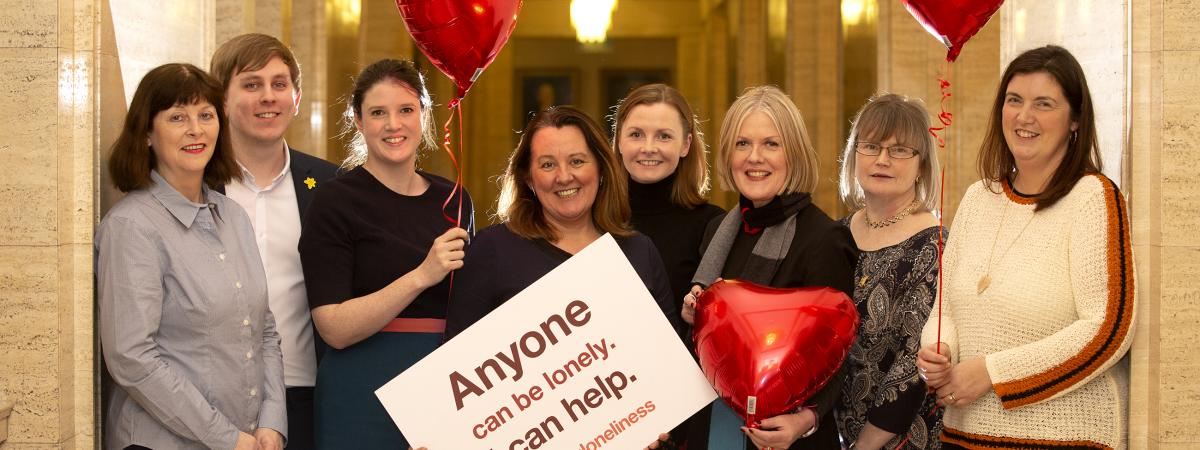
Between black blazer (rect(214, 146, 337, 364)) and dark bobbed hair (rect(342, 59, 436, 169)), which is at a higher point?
dark bobbed hair (rect(342, 59, 436, 169))

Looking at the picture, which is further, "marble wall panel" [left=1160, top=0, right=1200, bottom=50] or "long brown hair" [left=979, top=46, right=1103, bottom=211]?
"marble wall panel" [left=1160, top=0, right=1200, bottom=50]

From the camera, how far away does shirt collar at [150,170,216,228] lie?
2662 mm

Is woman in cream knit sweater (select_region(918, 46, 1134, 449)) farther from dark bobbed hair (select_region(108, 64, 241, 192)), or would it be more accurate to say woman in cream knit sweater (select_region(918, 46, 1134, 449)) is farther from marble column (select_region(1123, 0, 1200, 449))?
dark bobbed hair (select_region(108, 64, 241, 192))

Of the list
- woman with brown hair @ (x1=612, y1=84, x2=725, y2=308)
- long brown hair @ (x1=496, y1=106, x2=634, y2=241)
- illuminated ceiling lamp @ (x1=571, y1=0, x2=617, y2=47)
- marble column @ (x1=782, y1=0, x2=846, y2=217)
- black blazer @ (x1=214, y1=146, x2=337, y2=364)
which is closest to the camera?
long brown hair @ (x1=496, y1=106, x2=634, y2=241)

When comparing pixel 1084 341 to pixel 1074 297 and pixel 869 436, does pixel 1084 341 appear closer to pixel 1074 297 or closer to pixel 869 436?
pixel 1074 297

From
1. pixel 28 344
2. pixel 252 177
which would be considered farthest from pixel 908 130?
pixel 28 344

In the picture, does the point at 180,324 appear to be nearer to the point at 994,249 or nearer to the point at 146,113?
the point at 146,113

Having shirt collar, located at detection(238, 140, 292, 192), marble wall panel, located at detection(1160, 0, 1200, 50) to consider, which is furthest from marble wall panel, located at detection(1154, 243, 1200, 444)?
shirt collar, located at detection(238, 140, 292, 192)

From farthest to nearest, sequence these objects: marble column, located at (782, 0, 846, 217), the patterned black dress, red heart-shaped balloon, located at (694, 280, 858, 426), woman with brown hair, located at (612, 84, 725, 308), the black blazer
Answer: marble column, located at (782, 0, 846, 217) < woman with brown hair, located at (612, 84, 725, 308) < the black blazer < the patterned black dress < red heart-shaped balloon, located at (694, 280, 858, 426)

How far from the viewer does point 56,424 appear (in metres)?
2.87

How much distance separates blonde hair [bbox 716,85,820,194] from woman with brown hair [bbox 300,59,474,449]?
28.6 inches

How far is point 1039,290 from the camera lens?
8.30 feet

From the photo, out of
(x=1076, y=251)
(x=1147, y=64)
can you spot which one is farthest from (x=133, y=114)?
(x=1147, y=64)

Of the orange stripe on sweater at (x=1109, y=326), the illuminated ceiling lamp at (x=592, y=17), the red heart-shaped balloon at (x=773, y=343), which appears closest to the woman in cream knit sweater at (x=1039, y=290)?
the orange stripe on sweater at (x=1109, y=326)
